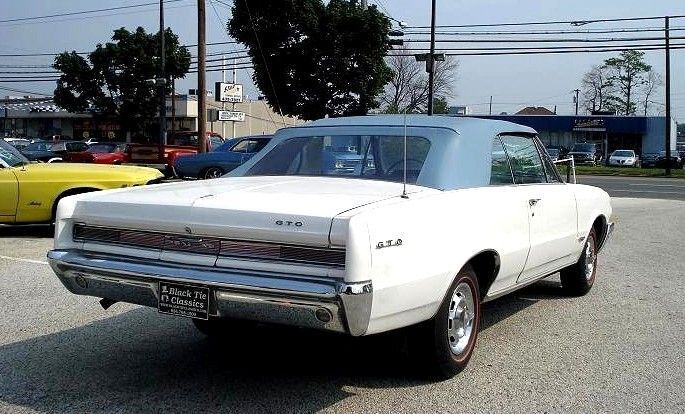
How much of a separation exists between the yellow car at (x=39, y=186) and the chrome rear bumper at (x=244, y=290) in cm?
625

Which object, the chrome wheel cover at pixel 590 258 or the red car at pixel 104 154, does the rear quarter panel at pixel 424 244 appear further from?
the red car at pixel 104 154

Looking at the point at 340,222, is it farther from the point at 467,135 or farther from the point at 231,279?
the point at 467,135

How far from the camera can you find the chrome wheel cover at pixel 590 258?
23.4 ft

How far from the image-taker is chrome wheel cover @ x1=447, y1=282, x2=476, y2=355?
15.1 ft

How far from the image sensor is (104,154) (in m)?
27.5

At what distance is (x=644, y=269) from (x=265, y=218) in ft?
20.4

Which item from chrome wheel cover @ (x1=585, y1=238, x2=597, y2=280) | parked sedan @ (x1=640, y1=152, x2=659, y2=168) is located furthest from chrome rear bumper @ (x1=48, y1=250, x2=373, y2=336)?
parked sedan @ (x1=640, y1=152, x2=659, y2=168)

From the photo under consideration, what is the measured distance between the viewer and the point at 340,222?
12.2 ft

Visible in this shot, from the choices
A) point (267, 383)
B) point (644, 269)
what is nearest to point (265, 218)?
point (267, 383)

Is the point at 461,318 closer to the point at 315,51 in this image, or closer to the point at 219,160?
the point at 219,160

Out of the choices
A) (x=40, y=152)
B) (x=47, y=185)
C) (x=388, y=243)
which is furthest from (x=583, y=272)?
(x=40, y=152)

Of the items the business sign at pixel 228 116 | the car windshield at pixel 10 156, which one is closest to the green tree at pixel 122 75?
the business sign at pixel 228 116

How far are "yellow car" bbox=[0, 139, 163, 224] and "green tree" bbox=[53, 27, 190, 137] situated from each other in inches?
1434

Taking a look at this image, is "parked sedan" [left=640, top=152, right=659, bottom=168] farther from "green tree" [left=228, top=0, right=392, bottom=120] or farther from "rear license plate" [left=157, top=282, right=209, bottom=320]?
"rear license plate" [left=157, top=282, right=209, bottom=320]
